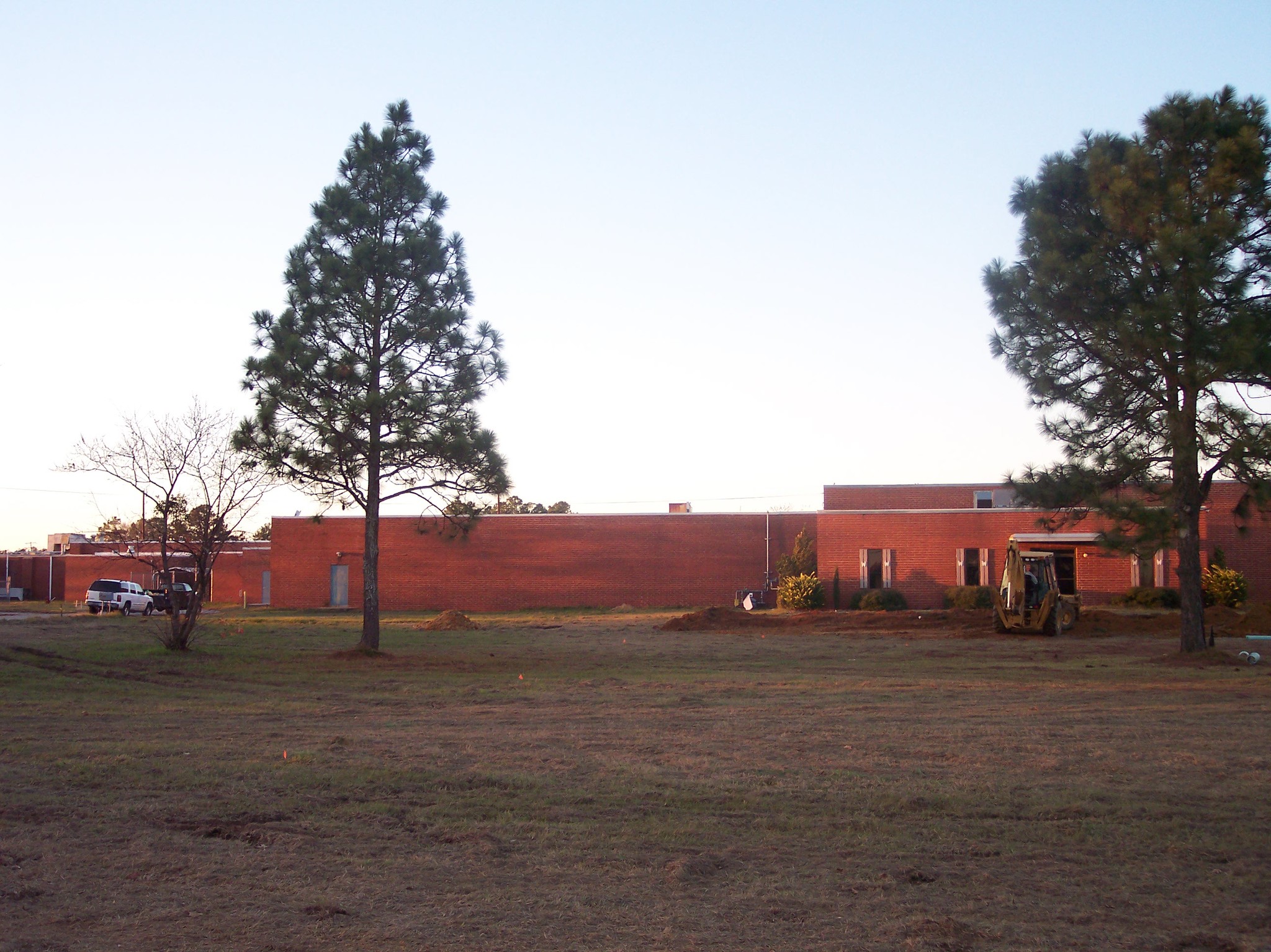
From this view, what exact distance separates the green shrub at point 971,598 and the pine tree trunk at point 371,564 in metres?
25.6

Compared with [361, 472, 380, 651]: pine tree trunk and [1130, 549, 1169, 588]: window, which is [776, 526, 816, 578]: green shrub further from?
[361, 472, 380, 651]: pine tree trunk

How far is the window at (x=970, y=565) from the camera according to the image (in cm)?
4422

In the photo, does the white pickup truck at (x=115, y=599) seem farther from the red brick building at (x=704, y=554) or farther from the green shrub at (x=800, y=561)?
the green shrub at (x=800, y=561)

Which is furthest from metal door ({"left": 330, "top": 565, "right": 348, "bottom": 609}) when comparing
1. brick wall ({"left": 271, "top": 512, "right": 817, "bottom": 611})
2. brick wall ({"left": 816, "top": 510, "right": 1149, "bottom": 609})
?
brick wall ({"left": 816, "top": 510, "right": 1149, "bottom": 609})

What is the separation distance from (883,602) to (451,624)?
1790 centimetres

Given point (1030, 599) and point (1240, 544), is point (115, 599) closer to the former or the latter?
point (1030, 599)

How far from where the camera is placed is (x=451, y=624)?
36406mm

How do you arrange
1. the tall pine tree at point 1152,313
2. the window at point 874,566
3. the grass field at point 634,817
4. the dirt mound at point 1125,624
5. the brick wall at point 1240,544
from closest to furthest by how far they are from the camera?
the grass field at point 634,817 < the tall pine tree at point 1152,313 < the dirt mound at point 1125,624 < the brick wall at point 1240,544 < the window at point 874,566

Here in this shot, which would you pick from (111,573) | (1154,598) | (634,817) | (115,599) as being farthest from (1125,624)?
(111,573)

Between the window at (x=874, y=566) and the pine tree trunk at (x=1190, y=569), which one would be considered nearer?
the pine tree trunk at (x=1190, y=569)

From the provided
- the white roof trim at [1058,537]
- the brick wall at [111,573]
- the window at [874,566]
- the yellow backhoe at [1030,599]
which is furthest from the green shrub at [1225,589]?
the brick wall at [111,573]

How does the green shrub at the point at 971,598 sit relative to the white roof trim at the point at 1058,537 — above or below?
below

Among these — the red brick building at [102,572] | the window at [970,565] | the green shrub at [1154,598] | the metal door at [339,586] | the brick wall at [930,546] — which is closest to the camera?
the green shrub at [1154,598]

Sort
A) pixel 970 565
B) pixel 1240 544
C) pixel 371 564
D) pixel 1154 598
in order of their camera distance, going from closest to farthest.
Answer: pixel 371 564 → pixel 1154 598 → pixel 1240 544 → pixel 970 565
